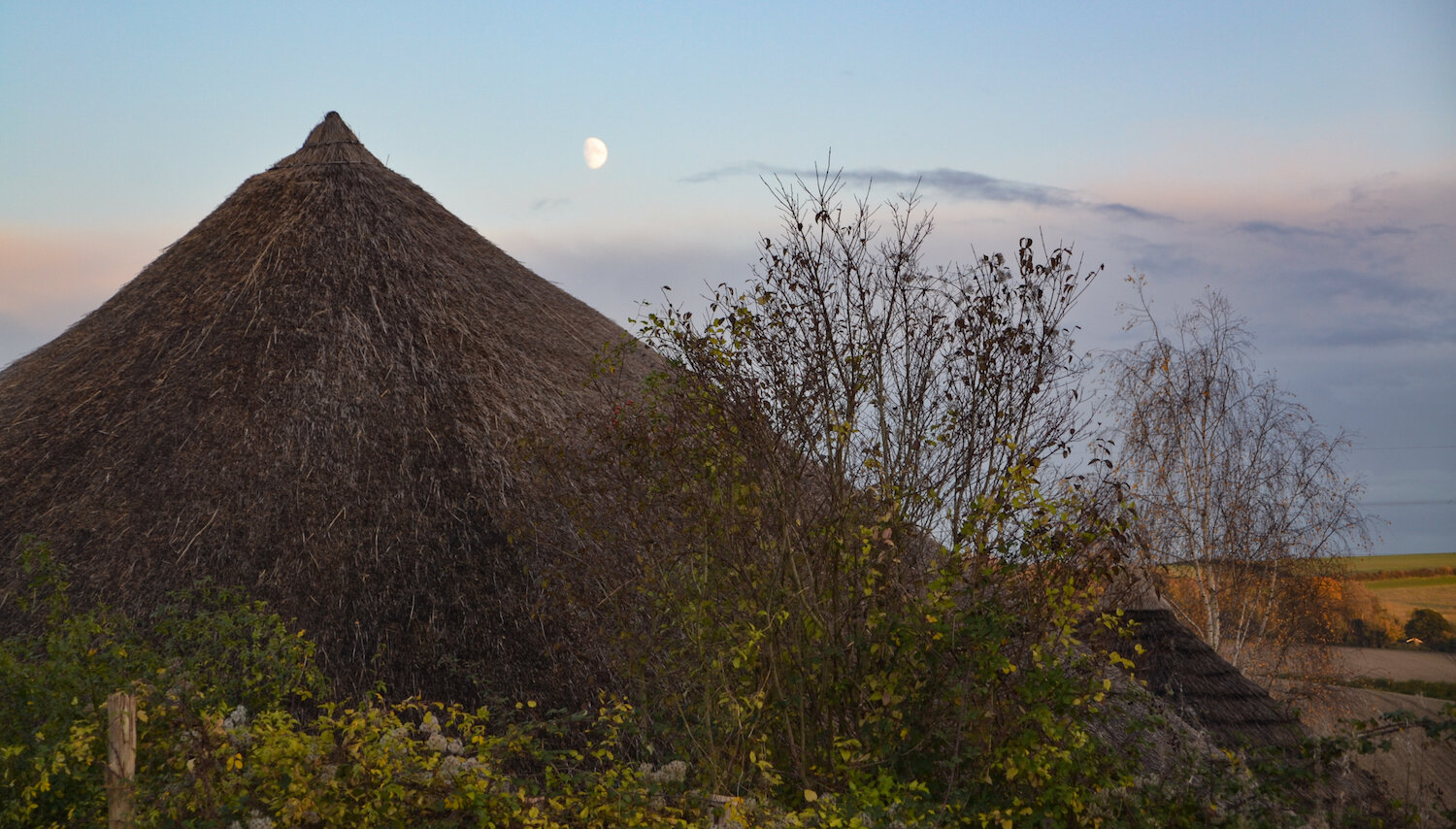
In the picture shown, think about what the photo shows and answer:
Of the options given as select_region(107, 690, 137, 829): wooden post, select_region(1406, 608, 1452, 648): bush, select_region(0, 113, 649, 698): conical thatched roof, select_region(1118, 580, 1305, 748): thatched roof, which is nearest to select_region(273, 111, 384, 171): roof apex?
select_region(0, 113, 649, 698): conical thatched roof

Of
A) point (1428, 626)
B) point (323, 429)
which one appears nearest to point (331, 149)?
point (323, 429)

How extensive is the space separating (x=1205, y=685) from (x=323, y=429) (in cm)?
1181

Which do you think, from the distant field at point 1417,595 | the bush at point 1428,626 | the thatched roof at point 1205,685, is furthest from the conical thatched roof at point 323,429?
the distant field at point 1417,595

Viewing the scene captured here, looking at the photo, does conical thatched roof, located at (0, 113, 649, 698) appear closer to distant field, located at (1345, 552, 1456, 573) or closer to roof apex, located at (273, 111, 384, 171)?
roof apex, located at (273, 111, 384, 171)

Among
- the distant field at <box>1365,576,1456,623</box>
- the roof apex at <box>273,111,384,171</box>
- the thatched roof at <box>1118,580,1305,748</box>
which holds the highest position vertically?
the roof apex at <box>273,111,384,171</box>

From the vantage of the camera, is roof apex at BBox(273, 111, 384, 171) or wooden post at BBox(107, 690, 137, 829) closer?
wooden post at BBox(107, 690, 137, 829)

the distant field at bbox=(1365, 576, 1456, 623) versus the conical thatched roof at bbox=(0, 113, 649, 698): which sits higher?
the conical thatched roof at bbox=(0, 113, 649, 698)

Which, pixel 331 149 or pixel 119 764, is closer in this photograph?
pixel 119 764

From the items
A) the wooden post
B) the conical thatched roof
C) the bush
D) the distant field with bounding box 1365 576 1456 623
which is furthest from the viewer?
the distant field with bounding box 1365 576 1456 623

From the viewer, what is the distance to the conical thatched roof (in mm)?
9648

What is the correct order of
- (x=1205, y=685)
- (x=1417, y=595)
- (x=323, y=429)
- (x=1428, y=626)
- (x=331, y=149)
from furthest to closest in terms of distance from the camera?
(x=1417, y=595)
(x=1428, y=626)
(x=331, y=149)
(x=1205, y=685)
(x=323, y=429)

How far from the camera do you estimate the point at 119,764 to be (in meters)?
4.93

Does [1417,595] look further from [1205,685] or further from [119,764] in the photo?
[119,764]

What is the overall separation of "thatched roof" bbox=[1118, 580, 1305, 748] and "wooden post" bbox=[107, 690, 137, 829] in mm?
10968
